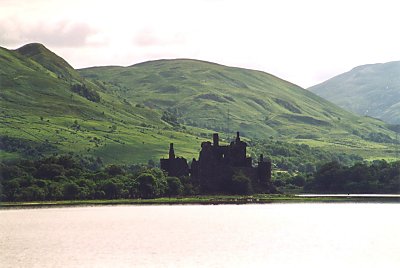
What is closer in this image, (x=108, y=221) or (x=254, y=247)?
(x=254, y=247)

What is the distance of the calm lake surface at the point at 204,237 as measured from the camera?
102188 millimetres

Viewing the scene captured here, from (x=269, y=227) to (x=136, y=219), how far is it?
2891 centimetres

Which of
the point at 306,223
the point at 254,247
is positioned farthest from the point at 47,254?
the point at 306,223

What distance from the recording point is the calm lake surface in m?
102

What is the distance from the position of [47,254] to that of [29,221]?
56252 millimetres

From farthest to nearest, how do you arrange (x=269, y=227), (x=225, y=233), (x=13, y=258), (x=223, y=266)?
(x=269, y=227) → (x=225, y=233) → (x=13, y=258) → (x=223, y=266)

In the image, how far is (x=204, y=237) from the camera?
129875mm

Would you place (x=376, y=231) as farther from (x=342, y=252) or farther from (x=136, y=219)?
(x=136, y=219)

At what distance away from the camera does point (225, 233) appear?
136000 millimetres

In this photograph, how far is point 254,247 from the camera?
115 m

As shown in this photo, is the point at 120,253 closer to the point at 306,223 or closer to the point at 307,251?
the point at 307,251

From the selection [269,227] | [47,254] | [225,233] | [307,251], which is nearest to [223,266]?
[307,251]

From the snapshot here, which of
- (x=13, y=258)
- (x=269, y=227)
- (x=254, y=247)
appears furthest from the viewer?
(x=269, y=227)

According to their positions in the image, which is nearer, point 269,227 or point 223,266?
point 223,266
